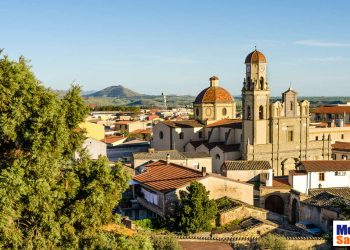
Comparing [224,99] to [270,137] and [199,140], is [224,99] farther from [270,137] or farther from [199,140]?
[270,137]

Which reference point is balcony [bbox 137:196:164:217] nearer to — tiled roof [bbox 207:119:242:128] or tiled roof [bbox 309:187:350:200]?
tiled roof [bbox 309:187:350:200]

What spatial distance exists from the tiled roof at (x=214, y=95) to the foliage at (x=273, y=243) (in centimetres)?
3262

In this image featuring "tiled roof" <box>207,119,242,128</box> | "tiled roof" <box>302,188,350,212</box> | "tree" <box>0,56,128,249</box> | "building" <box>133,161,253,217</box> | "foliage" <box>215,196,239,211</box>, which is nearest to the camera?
"tree" <box>0,56,128,249</box>

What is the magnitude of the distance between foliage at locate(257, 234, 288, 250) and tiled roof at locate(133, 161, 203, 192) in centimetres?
737

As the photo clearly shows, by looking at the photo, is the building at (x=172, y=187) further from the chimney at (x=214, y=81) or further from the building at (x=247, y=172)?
the chimney at (x=214, y=81)

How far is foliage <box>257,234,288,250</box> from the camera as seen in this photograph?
2272 cm

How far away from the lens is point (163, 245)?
2134 cm

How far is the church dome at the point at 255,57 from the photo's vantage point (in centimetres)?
4800

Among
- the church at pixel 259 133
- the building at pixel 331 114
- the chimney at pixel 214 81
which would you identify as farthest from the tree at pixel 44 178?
the building at pixel 331 114

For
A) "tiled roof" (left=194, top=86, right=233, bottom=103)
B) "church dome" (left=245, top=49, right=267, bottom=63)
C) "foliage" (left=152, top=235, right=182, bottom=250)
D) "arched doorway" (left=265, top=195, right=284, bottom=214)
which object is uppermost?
"church dome" (left=245, top=49, right=267, bottom=63)

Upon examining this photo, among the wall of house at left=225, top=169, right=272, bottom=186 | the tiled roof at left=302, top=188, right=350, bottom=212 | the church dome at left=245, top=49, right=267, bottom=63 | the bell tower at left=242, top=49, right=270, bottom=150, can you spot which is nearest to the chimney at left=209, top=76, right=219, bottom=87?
the church dome at left=245, top=49, right=267, bottom=63

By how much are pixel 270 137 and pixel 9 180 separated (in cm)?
3727

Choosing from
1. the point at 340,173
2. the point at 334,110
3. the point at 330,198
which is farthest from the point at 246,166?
the point at 334,110

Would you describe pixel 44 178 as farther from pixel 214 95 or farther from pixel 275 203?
pixel 214 95
